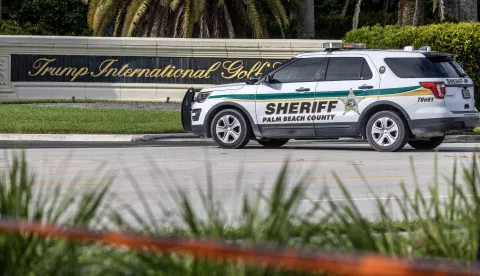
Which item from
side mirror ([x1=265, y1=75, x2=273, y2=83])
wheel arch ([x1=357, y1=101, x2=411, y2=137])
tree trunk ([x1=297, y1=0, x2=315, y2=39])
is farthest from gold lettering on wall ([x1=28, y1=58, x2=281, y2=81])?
wheel arch ([x1=357, y1=101, x2=411, y2=137])

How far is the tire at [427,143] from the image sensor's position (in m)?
18.0

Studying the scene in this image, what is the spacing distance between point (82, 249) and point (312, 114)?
42.8 ft

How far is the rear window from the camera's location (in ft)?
55.9

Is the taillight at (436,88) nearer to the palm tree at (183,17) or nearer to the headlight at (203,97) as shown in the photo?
the headlight at (203,97)

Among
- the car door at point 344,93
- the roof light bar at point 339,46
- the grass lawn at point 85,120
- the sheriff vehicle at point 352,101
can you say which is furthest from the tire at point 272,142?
the grass lawn at point 85,120

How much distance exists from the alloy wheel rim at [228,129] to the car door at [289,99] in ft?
1.58

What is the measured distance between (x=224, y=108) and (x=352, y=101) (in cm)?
264

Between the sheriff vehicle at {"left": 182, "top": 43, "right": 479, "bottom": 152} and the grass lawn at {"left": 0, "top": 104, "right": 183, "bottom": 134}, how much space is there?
4353 millimetres

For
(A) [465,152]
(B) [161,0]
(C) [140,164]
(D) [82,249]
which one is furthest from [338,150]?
(B) [161,0]

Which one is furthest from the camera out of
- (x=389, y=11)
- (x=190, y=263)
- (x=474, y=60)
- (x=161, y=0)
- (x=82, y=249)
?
(x=389, y=11)

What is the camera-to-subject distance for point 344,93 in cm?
1748

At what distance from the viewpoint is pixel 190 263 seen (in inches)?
179

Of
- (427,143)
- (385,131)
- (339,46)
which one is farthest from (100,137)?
(427,143)

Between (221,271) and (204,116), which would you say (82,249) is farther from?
(204,116)
